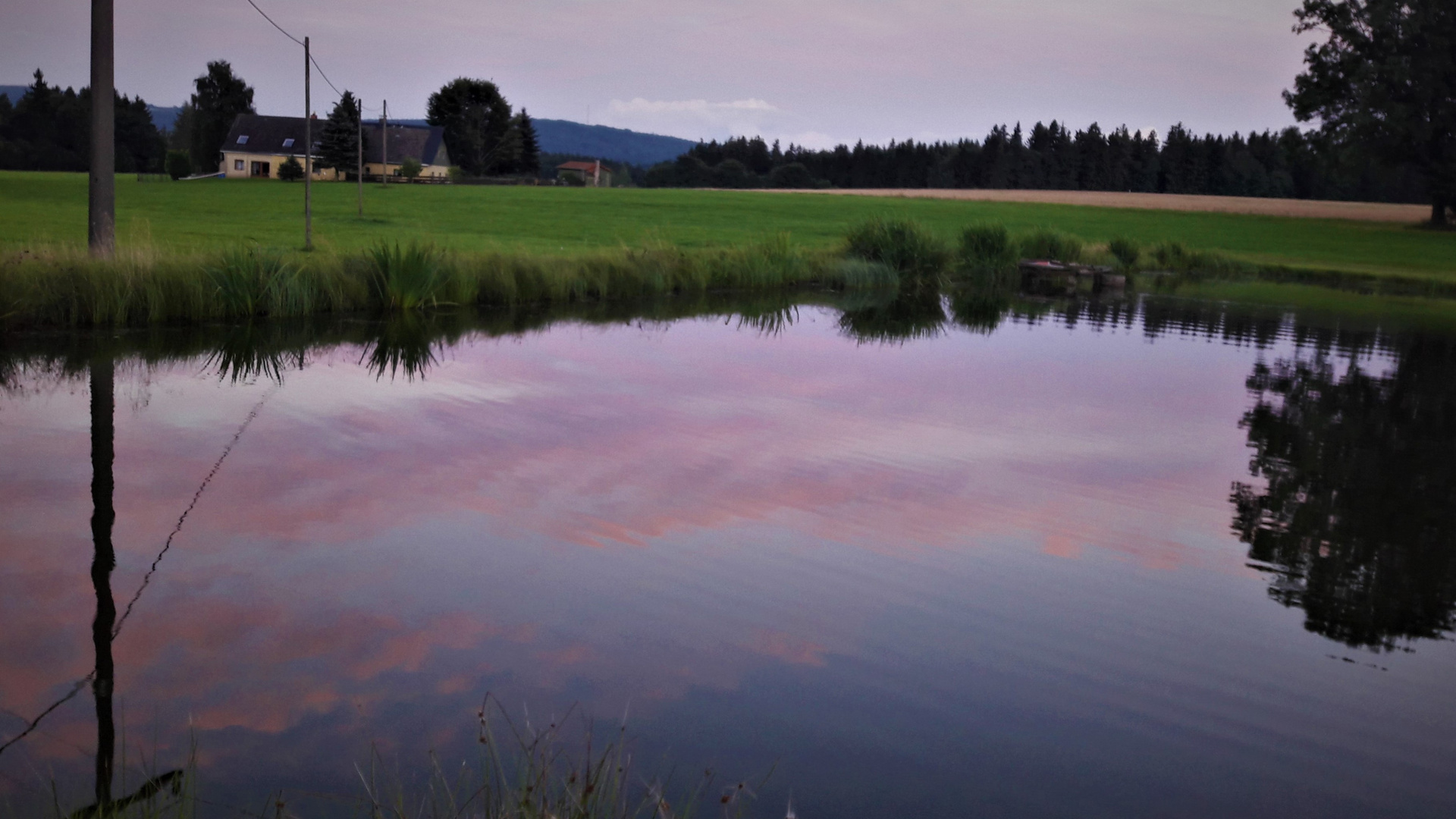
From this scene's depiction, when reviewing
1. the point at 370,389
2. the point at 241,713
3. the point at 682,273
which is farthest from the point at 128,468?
the point at 682,273

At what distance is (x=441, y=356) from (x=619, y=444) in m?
4.13

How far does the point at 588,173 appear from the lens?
109 meters

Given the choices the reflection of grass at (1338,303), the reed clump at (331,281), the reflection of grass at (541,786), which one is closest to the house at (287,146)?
the reflection of grass at (1338,303)

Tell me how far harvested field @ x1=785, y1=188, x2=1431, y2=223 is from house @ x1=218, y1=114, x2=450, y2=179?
3004 cm

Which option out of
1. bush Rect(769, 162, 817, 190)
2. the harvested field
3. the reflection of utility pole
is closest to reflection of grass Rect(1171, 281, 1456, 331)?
the reflection of utility pole

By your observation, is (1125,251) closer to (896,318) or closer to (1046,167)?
(896,318)

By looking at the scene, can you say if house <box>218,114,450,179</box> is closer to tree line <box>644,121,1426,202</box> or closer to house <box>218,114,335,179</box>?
house <box>218,114,335,179</box>

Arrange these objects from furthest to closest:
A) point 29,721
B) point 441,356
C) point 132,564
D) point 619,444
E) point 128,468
Result: point 441,356 < point 619,444 < point 128,468 < point 132,564 < point 29,721

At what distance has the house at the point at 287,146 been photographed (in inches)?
3268

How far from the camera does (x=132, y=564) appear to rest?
519 centimetres

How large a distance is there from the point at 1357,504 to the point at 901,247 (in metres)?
16.8

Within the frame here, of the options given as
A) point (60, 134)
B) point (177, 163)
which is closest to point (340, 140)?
point (177, 163)

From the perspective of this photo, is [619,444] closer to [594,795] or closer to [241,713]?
[241,713]

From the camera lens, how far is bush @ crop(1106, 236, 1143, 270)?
102ft
